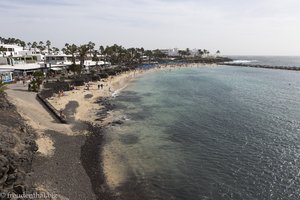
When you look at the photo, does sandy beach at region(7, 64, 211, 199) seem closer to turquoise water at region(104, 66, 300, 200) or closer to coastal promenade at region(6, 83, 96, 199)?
coastal promenade at region(6, 83, 96, 199)

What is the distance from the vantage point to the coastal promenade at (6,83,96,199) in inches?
856

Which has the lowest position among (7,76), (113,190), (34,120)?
(113,190)

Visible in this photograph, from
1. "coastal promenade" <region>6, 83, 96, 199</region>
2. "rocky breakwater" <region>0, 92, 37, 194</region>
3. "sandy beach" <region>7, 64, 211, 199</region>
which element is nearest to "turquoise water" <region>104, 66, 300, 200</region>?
"sandy beach" <region>7, 64, 211, 199</region>

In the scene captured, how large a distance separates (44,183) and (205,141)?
20.8 meters

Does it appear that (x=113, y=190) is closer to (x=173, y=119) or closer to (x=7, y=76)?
(x=173, y=119)

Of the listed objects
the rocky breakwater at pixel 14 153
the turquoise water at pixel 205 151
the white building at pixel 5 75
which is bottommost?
the turquoise water at pixel 205 151

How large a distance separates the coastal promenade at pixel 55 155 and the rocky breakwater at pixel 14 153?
1.13 m

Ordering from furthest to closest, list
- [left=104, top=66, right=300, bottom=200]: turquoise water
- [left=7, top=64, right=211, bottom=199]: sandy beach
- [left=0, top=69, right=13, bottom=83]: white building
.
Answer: [left=0, top=69, right=13, bottom=83]: white building, [left=104, top=66, right=300, bottom=200]: turquoise water, [left=7, top=64, right=211, bottom=199]: sandy beach

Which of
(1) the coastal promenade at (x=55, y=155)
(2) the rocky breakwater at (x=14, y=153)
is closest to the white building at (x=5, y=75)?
(1) the coastal promenade at (x=55, y=155)

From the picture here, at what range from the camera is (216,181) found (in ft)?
81.0

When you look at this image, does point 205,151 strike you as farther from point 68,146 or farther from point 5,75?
point 5,75

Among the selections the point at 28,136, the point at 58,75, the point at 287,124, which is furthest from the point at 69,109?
the point at 287,124

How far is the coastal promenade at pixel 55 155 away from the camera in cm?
2175

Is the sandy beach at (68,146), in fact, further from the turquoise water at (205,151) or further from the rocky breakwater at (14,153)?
the turquoise water at (205,151)
